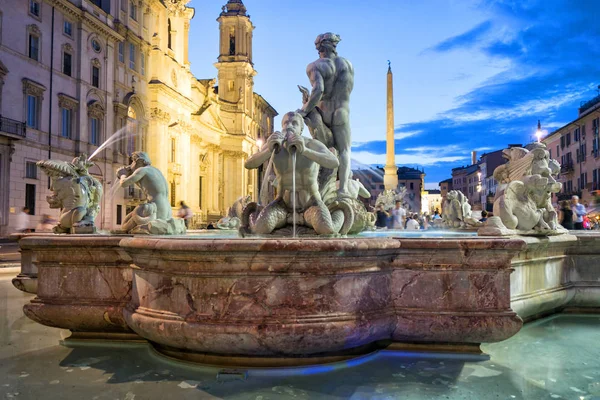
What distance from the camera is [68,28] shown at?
2794 centimetres

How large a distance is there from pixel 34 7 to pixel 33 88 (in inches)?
159

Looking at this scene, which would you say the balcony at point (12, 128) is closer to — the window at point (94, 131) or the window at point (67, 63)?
the window at point (67, 63)

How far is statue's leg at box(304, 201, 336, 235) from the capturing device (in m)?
4.81

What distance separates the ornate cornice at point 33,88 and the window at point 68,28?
13.2 ft

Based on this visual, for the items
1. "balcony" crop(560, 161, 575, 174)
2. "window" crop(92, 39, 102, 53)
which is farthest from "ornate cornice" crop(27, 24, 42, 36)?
"balcony" crop(560, 161, 575, 174)

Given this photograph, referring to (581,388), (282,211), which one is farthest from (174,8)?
(581,388)

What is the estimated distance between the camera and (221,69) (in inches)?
2327

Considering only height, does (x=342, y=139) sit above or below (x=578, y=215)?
above

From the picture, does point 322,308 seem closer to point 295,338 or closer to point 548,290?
point 295,338

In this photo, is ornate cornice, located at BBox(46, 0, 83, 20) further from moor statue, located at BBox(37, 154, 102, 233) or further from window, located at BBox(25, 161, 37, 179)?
moor statue, located at BBox(37, 154, 102, 233)

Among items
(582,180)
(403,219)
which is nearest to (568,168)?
(582,180)

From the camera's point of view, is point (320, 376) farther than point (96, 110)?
No

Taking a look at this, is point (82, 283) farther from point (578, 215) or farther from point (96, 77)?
point (96, 77)

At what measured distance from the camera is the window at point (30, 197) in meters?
24.4
